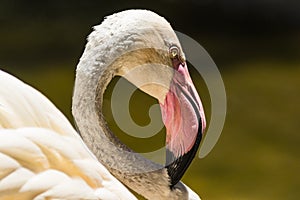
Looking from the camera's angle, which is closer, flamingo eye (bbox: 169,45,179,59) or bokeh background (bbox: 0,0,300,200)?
flamingo eye (bbox: 169,45,179,59)

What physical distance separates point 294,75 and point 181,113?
2.18m

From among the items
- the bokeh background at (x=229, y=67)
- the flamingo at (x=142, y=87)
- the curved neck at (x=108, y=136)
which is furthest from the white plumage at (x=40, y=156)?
the bokeh background at (x=229, y=67)

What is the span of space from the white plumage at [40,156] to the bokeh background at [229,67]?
146 centimetres

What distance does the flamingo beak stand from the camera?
5.11 feet

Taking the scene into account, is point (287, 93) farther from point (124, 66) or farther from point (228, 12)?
point (124, 66)

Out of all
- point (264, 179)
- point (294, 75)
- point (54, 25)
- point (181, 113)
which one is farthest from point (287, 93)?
point (181, 113)

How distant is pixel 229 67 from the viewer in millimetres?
3697

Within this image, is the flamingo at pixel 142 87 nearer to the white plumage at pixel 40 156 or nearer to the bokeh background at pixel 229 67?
the white plumage at pixel 40 156

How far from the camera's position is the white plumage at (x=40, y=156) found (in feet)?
4.03

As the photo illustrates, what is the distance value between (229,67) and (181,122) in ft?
7.09

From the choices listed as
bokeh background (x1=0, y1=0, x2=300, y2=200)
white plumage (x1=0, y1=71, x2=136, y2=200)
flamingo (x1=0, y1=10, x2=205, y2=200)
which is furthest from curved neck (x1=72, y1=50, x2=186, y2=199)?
bokeh background (x1=0, y1=0, x2=300, y2=200)

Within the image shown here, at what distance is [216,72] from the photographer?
3330mm

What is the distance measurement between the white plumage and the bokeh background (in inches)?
57.4

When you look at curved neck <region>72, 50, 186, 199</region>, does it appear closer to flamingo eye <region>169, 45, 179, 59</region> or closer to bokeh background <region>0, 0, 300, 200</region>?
flamingo eye <region>169, 45, 179, 59</region>
